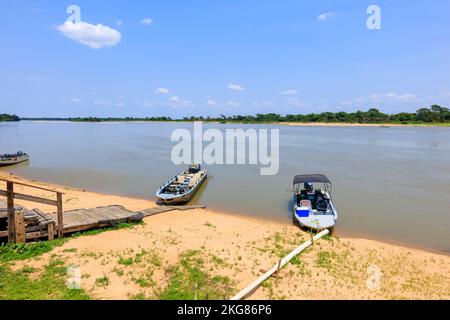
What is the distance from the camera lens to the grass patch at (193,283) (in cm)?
709

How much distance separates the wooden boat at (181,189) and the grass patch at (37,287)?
9.30 metres

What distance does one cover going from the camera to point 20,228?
9398mm

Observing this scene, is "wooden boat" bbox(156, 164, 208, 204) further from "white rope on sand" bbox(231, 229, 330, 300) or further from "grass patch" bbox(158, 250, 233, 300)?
"white rope on sand" bbox(231, 229, 330, 300)

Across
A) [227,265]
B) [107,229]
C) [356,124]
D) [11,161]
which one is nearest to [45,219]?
[107,229]

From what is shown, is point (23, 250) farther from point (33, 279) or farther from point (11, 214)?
point (33, 279)

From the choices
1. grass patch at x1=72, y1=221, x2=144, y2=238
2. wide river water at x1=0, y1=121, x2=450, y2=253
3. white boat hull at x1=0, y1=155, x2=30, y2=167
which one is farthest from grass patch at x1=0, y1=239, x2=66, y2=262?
white boat hull at x1=0, y1=155, x2=30, y2=167

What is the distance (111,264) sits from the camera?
8719mm

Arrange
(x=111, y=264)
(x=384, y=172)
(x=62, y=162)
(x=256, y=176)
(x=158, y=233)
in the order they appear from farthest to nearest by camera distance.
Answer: (x=62, y=162), (x=384, y=172), (x=256, y=176), (x=158, y=233), (x=111, y=264)

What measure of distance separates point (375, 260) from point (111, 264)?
27.7 ft

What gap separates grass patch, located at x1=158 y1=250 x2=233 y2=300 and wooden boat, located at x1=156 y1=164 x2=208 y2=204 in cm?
816

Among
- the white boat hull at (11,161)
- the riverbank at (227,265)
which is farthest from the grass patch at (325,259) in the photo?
the white boat hull at (11,161)
